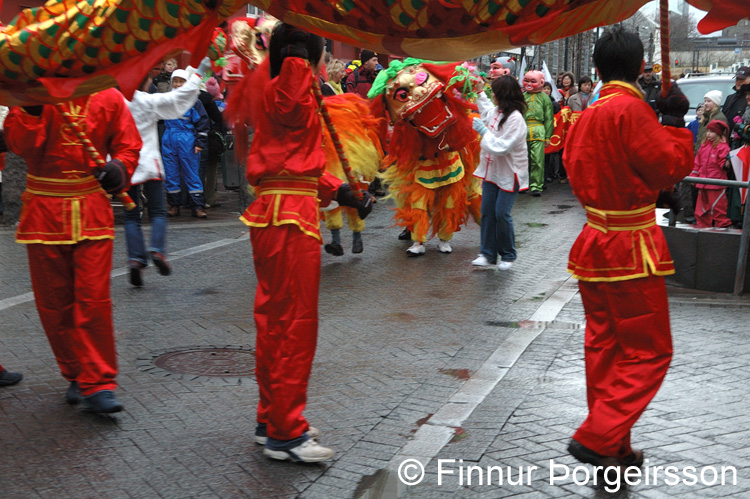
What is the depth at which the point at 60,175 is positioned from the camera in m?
4.99

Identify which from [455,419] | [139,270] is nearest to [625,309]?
[455,419]

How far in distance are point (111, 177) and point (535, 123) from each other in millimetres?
12158

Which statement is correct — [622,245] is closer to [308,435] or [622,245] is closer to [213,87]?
[308,435]

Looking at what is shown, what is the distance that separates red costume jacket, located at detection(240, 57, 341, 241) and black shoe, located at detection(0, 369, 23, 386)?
2059 millimetres

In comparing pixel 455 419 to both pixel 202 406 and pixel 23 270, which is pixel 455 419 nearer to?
pixel 202 406

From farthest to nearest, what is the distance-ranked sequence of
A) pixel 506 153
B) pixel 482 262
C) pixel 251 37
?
pixel 482 262 → pixel 506 153 → pixel 251 37

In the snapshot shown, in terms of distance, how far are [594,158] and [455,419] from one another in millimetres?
1677

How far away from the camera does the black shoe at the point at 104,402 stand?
15.9ft

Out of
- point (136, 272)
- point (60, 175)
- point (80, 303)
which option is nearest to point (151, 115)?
point (136, 272)

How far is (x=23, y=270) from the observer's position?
349 inches

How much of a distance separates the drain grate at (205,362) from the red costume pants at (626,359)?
242cm

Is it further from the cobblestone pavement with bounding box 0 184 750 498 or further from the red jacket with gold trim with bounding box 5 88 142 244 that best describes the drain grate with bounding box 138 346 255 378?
the red jacket with gold trim with bounding box 5 88 142 244

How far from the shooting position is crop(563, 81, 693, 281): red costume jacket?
13.1 feet

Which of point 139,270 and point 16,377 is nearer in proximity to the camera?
point 16,377
